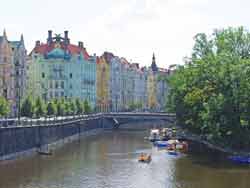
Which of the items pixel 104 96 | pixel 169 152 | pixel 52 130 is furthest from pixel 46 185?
pixel 104 96

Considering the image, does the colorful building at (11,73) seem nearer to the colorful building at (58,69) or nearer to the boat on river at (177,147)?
the colorful building at (58,69)

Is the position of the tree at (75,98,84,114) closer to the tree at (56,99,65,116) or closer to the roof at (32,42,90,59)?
the tree at (56,99,65,116)

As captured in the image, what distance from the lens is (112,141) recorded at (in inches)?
3979

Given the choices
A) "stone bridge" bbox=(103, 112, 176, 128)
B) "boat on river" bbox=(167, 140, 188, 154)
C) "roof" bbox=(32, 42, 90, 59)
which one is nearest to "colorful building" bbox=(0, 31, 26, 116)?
"stone bridge" bbox=(103, 112, 176, 128)

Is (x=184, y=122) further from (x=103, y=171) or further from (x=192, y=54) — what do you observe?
(x=103, y=171)

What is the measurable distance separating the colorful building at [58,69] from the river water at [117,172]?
218 ft

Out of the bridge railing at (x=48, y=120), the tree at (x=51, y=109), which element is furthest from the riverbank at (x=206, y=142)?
the tree at (x=51, y=109)

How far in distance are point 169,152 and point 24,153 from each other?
18918 millimetres

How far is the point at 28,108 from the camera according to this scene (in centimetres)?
9731

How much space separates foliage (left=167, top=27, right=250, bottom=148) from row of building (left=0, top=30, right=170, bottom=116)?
35.7 meters

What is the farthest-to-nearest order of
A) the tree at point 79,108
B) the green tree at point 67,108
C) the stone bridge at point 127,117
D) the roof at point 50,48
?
the roof at point 50,48 → the stone bridge at point 127,117 → the tree at point 79,108 → the green tree at point 67,108

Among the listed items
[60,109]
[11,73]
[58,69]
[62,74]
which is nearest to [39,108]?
[60,109]

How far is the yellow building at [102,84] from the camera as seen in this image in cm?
17261

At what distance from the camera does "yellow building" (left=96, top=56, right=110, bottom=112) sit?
172613 mm
